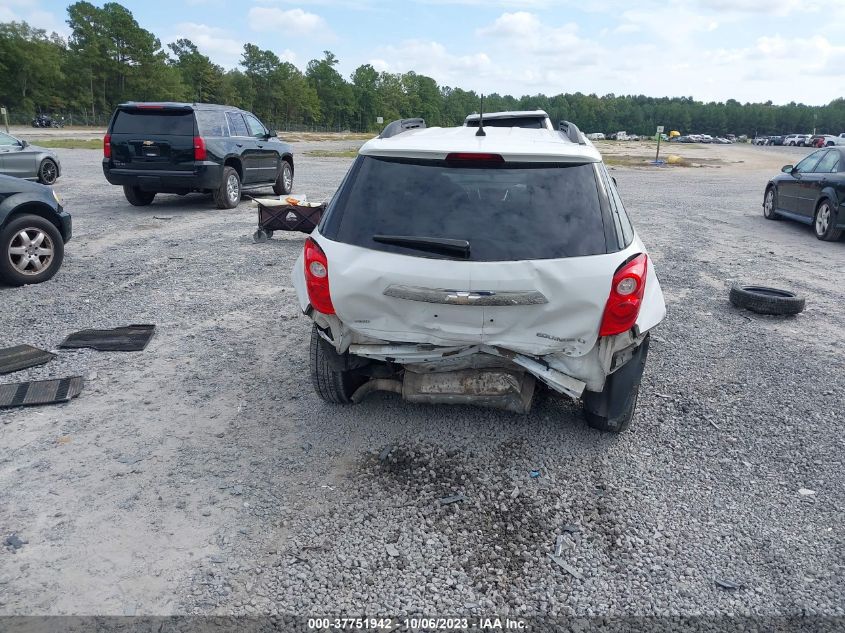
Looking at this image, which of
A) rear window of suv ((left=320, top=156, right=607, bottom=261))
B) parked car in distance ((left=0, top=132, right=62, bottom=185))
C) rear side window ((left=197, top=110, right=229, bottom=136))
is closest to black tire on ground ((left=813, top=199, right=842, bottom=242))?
rear window of suv ((left=320, top=156, right=607, bottom=261))

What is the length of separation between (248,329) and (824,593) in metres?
4.96

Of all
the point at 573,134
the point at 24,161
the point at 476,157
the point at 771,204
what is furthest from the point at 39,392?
the point at 24,161

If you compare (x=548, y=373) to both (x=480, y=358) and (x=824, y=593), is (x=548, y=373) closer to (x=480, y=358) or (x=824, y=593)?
(x=480, y=358)

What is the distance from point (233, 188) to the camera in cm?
1359

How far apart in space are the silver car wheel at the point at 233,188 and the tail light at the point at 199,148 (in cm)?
108

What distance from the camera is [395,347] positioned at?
3.70 metres

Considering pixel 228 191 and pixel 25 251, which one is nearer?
pixel 25 251

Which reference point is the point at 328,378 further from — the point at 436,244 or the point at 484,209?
the point at 484,209

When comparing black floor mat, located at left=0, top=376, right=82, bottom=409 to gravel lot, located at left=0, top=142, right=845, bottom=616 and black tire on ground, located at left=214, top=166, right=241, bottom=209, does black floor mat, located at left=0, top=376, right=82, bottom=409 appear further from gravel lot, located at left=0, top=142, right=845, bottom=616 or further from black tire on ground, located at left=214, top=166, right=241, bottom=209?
black tire on ground, located at left=214, top=166, right=241, bottom=209

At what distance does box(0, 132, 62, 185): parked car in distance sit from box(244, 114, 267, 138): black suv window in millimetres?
6024

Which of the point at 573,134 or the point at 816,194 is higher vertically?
the point at 573,134

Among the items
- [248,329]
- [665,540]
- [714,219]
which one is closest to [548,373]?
[665,540]

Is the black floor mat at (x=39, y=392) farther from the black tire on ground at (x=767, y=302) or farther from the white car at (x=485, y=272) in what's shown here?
the black tire on ground at (x=767, y=302)

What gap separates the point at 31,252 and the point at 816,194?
1276 cm
